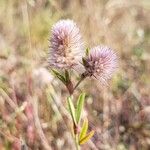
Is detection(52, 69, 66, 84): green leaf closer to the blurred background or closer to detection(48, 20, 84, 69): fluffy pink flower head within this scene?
detection(48, 20, 84, 69): fluffy pink flower head

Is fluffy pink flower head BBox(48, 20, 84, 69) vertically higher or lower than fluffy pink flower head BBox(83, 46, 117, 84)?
higher

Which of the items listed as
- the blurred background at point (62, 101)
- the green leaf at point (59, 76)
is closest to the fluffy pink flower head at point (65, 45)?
the green leaf at point (59, 76)

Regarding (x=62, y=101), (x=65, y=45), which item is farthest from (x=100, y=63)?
(x=62, y=101)

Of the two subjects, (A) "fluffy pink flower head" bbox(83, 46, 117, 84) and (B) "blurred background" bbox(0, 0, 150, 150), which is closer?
(A) "fluffy pink flower head" bbox(83, 46, 117, 84)

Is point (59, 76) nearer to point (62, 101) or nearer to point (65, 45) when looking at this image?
point (65, 45)

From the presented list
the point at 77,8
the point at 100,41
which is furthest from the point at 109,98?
the point at 77,8

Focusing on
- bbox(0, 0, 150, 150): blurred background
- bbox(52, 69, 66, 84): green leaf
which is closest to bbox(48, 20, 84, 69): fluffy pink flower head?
bbox(52, 69, 66, 84): green leaf

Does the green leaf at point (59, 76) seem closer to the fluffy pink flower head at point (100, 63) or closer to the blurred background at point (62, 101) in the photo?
the fluffy pink flower head at point (100, 63)
